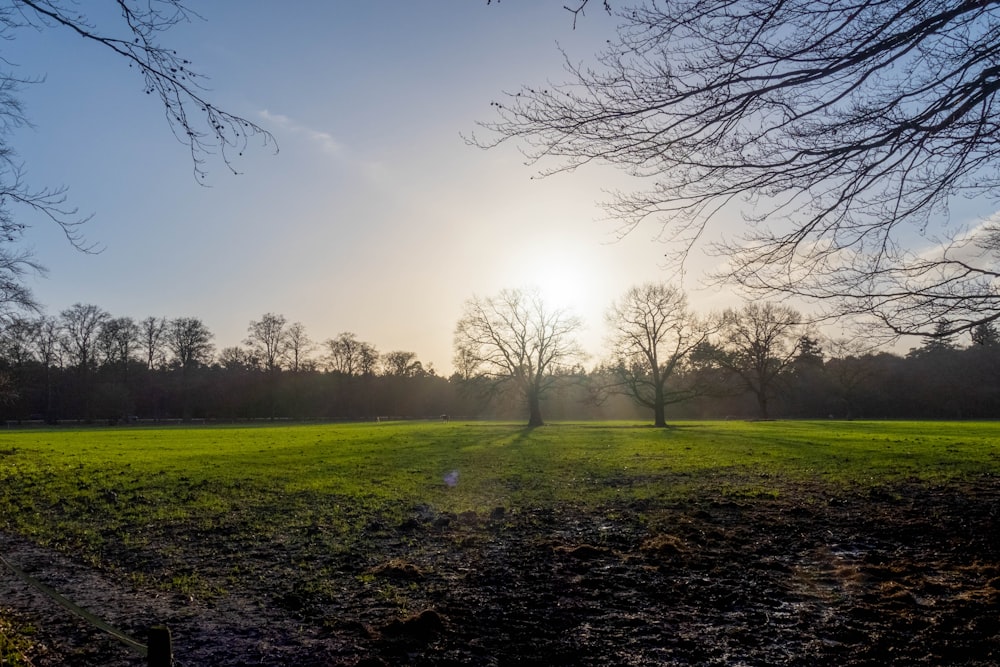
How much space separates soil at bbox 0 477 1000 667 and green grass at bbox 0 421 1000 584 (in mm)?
675

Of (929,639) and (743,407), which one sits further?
(743,407)

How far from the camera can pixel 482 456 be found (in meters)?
21.5

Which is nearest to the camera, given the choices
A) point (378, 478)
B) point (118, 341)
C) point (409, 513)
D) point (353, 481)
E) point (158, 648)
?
point (158, 648)

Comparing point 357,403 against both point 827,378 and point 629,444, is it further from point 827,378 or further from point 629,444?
point 629,444

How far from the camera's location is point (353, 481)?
14.7 m

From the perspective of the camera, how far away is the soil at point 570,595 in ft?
14.7

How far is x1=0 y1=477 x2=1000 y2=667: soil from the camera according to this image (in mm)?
4488

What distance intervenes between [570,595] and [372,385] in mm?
83618

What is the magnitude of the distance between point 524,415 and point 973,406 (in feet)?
163

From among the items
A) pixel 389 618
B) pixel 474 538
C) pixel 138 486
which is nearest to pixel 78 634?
pixel 389 618

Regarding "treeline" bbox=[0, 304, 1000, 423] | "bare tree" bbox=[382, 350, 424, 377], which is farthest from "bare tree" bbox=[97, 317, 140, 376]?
"bare tree" bbox=[382, 350, 424, 377]

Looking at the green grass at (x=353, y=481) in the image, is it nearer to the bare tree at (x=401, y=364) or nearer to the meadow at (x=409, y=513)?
the meadow at (x=409, y=513)

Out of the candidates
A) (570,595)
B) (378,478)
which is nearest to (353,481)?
(378,478)

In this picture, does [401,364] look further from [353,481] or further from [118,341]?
[353,481]
